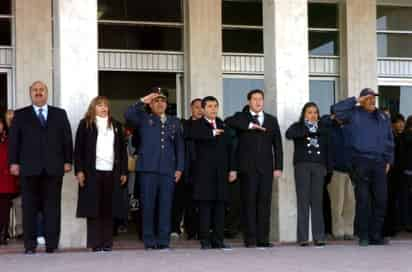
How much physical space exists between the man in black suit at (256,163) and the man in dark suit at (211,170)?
17cm

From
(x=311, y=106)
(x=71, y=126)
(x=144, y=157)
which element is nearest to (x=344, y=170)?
(x=311, y=106)

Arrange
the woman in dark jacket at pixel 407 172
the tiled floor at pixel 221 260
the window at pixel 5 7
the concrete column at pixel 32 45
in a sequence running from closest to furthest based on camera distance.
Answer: the tiled floor at pixel 221 260
the woman in dark jacket at pixel 407 172
the concrete column at pixel 32 45
the window at pixel 5 7

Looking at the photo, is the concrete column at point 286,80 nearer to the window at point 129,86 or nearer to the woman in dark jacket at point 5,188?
the window at point 129,86

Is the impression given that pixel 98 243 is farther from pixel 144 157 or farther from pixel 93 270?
pixel 93 270

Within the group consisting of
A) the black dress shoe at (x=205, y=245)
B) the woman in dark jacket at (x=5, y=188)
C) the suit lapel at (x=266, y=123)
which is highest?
the suit lapel at (x=266, y=123)

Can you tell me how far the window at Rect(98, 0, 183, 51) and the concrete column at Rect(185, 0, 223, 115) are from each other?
0.26 meters

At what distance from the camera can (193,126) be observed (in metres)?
11.7

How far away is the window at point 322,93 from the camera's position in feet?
53.8

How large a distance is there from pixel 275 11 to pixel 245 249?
3.34 metres

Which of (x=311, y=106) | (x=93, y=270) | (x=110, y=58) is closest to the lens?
(x=93, y=270)

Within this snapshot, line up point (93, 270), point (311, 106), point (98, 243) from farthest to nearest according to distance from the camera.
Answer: point (311, 106) → point (98, 243) → point (93, 270)

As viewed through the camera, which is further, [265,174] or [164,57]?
[164,57]

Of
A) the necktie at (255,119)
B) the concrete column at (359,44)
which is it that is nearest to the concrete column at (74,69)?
the necktie at (255,119)

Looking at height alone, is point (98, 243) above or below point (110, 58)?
below
